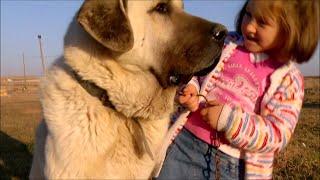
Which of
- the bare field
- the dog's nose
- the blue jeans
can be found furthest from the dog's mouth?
the bare field

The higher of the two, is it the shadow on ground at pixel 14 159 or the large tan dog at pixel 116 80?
the large tan dog at pixel 116 80

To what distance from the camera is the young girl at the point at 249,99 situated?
3174 mm

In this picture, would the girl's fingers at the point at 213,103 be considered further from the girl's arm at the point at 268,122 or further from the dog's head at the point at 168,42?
the dog's head at the point at 168,42

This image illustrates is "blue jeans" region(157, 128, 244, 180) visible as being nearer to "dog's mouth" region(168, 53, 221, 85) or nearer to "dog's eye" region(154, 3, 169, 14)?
"dog's mouth" region(168, 53, 221, 85)

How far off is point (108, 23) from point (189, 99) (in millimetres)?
756

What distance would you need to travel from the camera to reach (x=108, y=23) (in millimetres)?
2885

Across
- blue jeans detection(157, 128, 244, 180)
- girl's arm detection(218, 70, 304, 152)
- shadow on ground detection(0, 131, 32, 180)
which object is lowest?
shadow on ground detection(0, 131, 32, 180)

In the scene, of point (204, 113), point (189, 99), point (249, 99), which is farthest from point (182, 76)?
point (249, 99)

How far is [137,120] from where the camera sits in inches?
126

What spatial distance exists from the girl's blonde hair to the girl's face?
0.11 feet

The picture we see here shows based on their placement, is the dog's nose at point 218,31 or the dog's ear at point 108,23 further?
the dog's nose at point 218,31

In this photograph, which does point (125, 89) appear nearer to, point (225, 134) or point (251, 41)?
point (225, 134)

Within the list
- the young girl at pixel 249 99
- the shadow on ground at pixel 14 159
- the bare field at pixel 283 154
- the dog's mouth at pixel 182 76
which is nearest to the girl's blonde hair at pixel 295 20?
the young girl at pixel 249 99

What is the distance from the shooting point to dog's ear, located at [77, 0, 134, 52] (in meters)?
2.82
